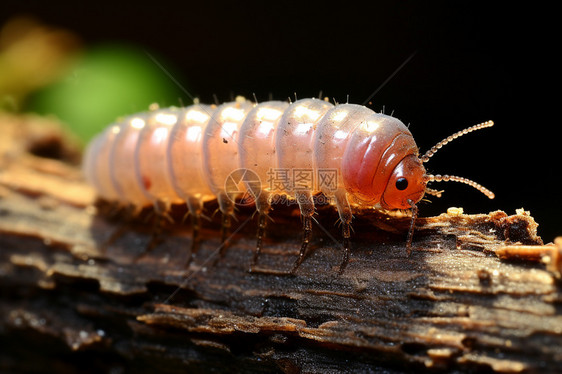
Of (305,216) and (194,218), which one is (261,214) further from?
(194,218)

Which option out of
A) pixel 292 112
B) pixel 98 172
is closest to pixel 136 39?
pixel 98 172

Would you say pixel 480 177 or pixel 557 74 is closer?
pixel 480 177

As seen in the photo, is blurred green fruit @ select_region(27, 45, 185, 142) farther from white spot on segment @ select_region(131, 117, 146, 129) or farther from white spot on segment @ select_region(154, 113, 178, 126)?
white spot on segment @ select_region(154, 113, 178, 126)

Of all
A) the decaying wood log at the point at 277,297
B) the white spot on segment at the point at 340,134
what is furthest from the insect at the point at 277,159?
the decaying wood log at the point at 277,297

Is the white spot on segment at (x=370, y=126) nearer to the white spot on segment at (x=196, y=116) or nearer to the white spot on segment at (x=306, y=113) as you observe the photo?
the white spot on segment at (x=306, y=113)

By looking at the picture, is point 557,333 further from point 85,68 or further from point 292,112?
point 85,68

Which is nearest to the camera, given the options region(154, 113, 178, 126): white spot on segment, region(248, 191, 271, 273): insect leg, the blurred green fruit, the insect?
the insect

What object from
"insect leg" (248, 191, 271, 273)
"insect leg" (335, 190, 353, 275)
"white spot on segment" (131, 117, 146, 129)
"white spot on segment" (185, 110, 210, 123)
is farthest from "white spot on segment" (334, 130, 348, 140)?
"white spot on segment" (131, 117, 146, 129)
